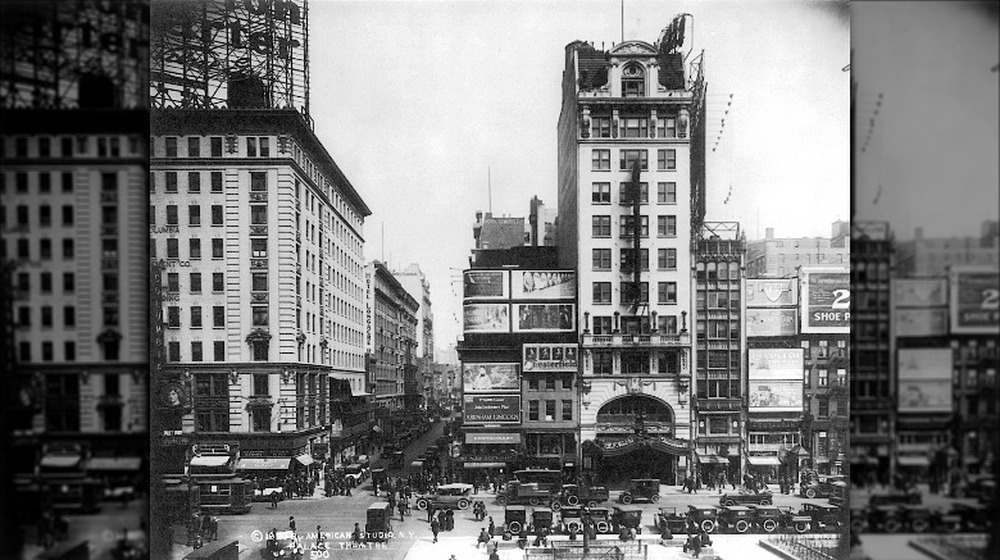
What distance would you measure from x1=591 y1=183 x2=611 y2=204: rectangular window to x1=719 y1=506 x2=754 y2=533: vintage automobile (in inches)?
264

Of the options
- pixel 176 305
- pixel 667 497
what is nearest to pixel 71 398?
pixel 176 305

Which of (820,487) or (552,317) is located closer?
(552,317)

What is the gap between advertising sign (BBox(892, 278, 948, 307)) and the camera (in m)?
11.4

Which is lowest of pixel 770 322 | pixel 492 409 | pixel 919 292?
pixel 492 409

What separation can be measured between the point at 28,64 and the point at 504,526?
1185 centimetres

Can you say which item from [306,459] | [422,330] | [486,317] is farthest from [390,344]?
[306,459]

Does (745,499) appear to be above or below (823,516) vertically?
above

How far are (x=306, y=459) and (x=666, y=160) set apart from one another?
31.1 ft

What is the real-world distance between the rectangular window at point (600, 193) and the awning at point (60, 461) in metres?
10.4

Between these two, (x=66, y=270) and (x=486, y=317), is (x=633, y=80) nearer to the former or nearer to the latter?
(x=486, y=317)

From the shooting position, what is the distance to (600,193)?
1362 centimetres

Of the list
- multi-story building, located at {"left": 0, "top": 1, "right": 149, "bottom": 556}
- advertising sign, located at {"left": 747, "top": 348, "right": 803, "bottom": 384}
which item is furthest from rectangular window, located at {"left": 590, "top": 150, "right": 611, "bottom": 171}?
multi-story building, located at {"left": 0, "top": 1, "right": 149, "bottom": 556}

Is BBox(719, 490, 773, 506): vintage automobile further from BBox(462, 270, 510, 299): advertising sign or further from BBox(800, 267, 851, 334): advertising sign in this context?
BBox(462, 270, 510, 299): advertising sign

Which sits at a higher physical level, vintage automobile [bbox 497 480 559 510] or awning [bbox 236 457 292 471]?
awning [bbox 236 457 292 471]
